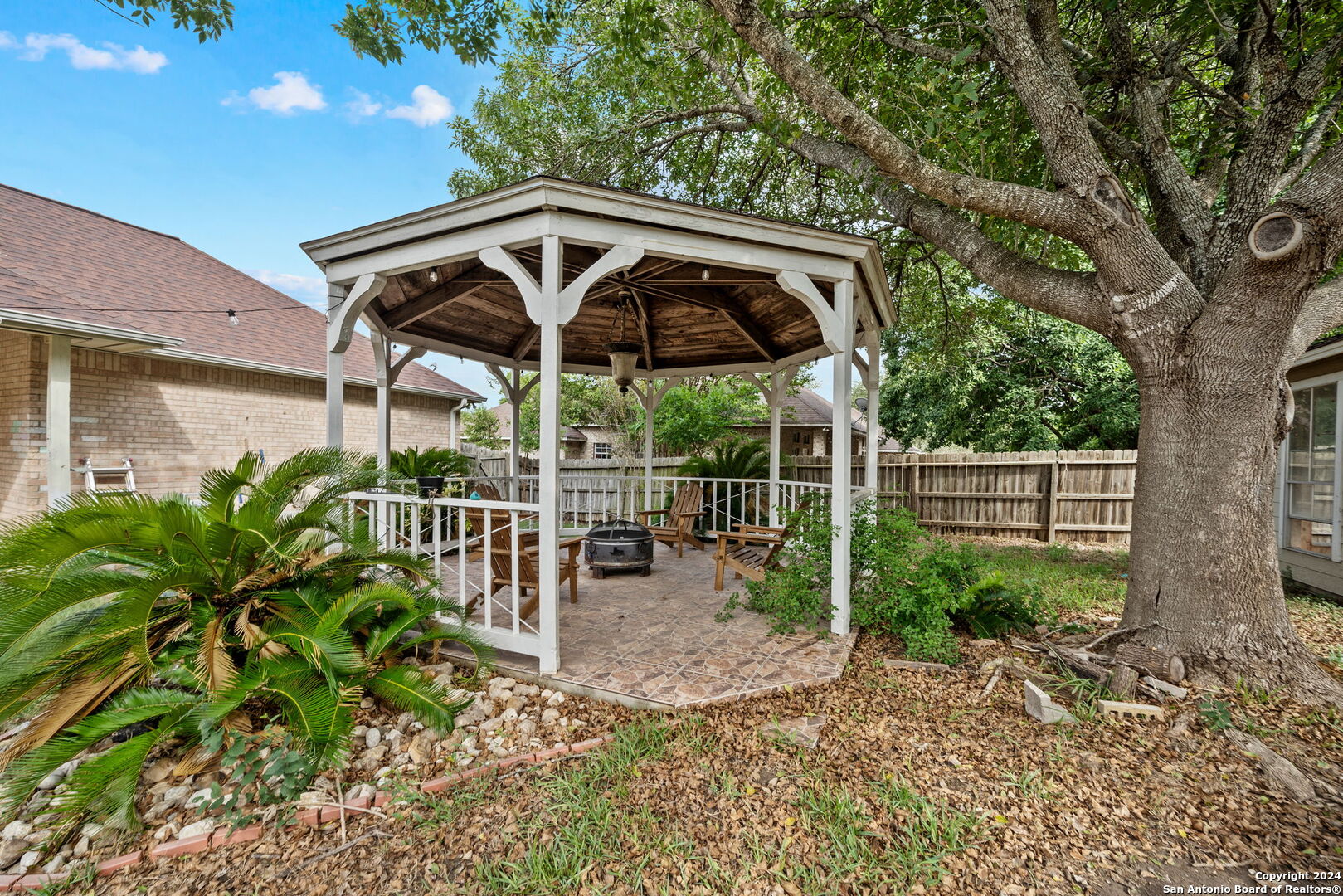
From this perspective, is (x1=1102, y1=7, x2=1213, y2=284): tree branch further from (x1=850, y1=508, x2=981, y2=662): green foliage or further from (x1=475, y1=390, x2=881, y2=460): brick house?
(x1=475, y1=390, x2=881, y2=460): brick house

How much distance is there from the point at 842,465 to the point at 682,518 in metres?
3.23

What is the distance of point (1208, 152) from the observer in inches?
171


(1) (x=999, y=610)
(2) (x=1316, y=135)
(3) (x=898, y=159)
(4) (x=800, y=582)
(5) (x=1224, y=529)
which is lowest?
(1) (x=999, y=610)

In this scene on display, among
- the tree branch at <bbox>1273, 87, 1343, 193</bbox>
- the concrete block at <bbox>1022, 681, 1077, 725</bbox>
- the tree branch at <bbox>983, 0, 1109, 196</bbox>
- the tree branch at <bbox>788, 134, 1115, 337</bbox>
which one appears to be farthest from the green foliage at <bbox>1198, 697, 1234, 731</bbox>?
the tree branch at <bbox>1273, 87, 1343, 193</bbox>

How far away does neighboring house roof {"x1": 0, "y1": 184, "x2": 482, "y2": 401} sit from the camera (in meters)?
6.14

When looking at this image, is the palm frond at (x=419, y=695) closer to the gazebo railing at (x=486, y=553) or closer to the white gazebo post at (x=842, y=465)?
the gazebo railing at (x=486, y=553)

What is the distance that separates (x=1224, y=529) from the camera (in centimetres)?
325

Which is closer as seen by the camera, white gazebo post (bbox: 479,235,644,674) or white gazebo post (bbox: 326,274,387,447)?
white gazebo post (bbox: 479,235,644,674)

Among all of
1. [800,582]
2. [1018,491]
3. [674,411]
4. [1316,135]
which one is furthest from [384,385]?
[1018,491]

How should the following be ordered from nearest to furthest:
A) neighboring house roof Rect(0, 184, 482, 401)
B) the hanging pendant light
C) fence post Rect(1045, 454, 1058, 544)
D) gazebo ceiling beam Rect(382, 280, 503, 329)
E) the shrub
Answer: the shrub → gazebo ceiling beam Rect(382, 280, 503, 329) → the hanging pendant light → neighboring house roof Rect(0, 184, 482, 401) → fence post Rect(1045, 454, 1058, 544)

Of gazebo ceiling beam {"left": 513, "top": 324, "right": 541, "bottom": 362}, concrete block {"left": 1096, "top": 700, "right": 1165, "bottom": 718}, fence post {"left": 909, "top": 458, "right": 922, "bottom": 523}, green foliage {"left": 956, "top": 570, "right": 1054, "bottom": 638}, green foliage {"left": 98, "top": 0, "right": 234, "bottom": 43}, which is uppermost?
green foliage {"left": 98, "top": 0, "right": 234, "bottom": 43}

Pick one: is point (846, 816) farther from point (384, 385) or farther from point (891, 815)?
point (384, 385)

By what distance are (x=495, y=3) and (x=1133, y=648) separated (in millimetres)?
7304

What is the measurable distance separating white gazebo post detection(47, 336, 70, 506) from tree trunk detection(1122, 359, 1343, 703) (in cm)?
1033
